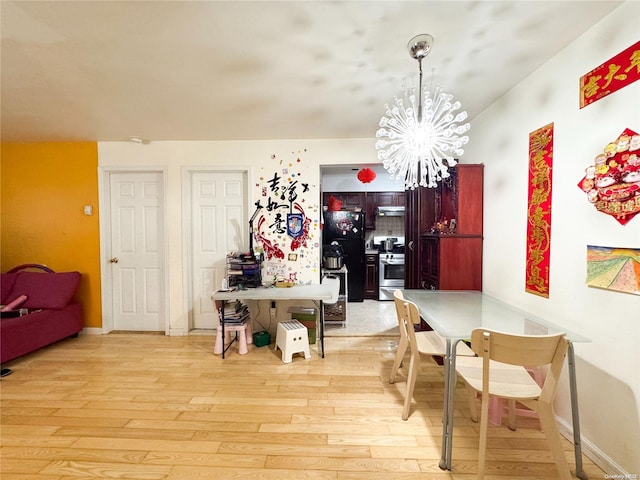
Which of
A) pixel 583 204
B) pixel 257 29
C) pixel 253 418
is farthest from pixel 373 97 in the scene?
pixel 253 418

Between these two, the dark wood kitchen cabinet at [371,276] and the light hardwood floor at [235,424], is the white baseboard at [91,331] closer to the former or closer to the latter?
the light hardwood floor at [235,424]

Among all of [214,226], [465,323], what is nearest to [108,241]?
[214,226]

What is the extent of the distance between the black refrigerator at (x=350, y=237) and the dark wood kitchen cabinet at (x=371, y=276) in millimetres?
223

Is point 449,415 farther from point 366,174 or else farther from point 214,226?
point 214,226

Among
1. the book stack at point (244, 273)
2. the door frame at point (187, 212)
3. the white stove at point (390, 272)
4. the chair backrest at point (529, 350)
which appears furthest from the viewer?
the white stove at point (390, 272)

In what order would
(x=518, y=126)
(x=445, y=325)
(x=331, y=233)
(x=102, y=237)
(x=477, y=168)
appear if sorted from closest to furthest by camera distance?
(x=445, y=325)
(x=518, y=126)
(x=477, y=168)
(x=102, y=237)
(x=331, y=233)

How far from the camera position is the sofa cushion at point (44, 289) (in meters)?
3.13

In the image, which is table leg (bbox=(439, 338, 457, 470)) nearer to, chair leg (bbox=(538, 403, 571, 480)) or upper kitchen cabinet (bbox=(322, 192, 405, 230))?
chair leg (bbox=(538, 403, 571, 480))

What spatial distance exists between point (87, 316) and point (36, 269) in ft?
2.96

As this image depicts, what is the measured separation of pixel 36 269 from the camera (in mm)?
3533

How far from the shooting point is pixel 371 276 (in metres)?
5.39

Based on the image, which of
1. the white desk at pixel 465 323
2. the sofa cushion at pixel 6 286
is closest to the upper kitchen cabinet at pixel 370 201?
the white desk at pixel 465 323

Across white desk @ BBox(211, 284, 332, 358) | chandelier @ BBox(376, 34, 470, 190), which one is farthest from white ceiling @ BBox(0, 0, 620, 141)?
white desk @ BBox(211, 284, 332, 358)

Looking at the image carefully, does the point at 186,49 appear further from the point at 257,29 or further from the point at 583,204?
the point at 583,204
